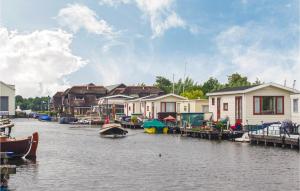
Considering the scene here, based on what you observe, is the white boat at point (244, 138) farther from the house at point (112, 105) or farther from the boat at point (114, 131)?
the house at point (112, 105)

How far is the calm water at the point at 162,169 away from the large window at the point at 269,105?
9787 millimetres

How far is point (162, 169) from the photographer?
3347cm

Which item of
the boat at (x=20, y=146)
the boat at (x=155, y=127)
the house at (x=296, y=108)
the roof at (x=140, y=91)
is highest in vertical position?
the roof at (x=140, y=91)

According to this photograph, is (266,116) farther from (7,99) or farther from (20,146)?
(7,99)

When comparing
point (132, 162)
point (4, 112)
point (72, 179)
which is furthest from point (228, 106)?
point (4, 112)

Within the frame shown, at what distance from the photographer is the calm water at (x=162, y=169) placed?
90.9ft

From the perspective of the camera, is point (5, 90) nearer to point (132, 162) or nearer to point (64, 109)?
point (64, 109)

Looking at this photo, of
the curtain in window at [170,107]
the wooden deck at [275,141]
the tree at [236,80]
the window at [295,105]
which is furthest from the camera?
the tree at [236,80]

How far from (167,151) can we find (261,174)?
1502 centimetres

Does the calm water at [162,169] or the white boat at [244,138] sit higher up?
the white boat at [244,138]

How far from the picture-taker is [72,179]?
29688 millimetres

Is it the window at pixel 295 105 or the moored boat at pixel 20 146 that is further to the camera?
the window at pixel 295 105

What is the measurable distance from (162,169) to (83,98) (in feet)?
376

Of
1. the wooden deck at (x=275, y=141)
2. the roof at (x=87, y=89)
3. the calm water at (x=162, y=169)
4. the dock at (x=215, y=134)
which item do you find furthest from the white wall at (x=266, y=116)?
the roof at (x=87, y=89)
